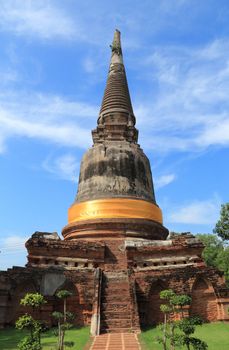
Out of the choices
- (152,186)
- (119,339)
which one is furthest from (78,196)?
(119,339)

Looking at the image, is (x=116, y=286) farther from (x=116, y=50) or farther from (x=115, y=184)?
(x=116, y=50)

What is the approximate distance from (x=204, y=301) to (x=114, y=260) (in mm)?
→ 5330

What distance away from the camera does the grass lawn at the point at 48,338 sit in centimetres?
1191

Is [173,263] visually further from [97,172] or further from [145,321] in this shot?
[97,172]

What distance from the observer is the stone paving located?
38.3 feet

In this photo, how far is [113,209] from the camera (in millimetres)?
22500

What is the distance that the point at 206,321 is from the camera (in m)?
16.3

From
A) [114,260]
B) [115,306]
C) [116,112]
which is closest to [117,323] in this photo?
[115,306]

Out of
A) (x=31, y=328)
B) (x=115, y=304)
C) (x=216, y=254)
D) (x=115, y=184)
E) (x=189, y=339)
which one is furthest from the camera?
(x=216, y=254)

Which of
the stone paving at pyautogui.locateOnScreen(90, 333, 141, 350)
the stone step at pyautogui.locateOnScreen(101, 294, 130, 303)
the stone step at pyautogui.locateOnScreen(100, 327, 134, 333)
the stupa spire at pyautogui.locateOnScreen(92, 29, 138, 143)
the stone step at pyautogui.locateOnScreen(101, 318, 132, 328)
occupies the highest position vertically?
the stupa spire at pyautogui.locateOnScreen(92, 29, 138, 143)

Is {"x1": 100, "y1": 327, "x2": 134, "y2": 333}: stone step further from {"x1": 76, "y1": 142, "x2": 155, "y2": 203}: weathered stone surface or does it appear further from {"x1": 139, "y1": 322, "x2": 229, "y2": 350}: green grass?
{"x1": 76, "y1": 142, "x2": 155, "y2": 203}: weathered stone surface

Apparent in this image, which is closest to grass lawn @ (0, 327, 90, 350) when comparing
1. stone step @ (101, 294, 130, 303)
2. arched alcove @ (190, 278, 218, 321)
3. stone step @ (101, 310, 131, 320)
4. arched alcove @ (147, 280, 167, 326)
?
stone step @ (101, 310, 131, 320)

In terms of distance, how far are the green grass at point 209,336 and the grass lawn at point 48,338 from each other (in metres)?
2.09

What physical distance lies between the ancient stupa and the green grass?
67 centimetres
